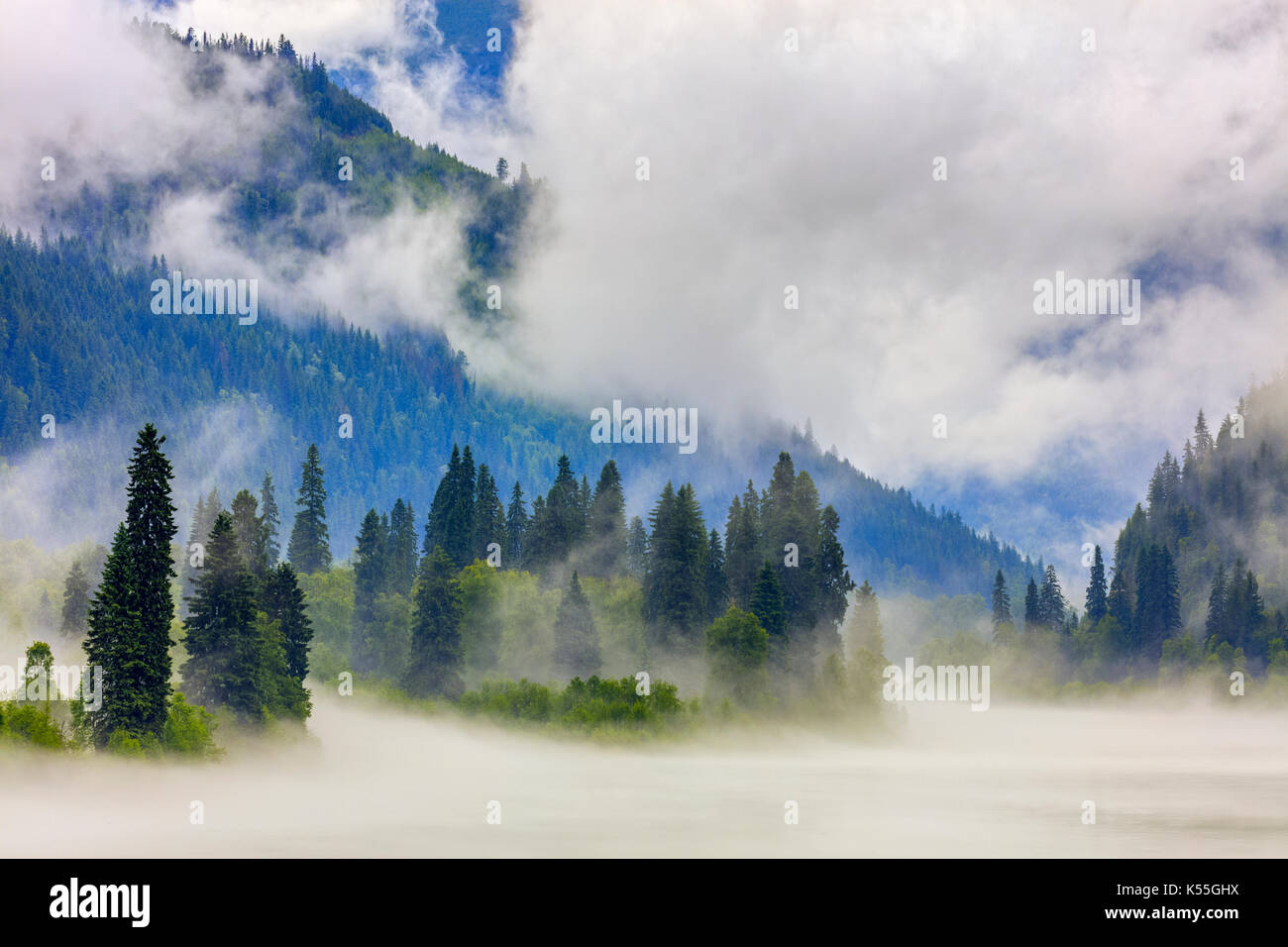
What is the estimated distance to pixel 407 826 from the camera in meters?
70.4

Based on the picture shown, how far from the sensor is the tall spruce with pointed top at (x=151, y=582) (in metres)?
78.4

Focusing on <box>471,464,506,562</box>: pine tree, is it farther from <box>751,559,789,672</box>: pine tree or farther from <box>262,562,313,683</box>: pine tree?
<box>262,562,313,683</box>: pine tree

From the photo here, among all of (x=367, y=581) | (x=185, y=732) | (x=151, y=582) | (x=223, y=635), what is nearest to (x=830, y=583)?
(x=367, y=581)

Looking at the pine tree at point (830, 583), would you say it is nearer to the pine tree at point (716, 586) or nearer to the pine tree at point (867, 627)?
the pine tree at point (867, 627)

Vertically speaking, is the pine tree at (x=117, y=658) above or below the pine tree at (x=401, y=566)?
below

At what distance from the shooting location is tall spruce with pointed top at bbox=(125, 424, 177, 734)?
3086 inches

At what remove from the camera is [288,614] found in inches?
4178

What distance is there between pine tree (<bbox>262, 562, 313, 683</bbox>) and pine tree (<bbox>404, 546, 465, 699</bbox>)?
31.2m

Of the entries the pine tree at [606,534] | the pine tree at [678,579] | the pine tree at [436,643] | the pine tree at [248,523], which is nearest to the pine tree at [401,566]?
the pine tree at [606,534]

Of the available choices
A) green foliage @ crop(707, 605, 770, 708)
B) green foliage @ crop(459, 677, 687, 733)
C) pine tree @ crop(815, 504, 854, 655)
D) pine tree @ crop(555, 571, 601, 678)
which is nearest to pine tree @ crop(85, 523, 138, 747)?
green foliage @ crop(459, 677, 687, 733)

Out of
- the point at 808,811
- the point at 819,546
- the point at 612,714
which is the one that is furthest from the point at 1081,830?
the point at 819,546

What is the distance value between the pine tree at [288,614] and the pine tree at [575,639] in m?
34.0

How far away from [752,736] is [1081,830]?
64114 mm
